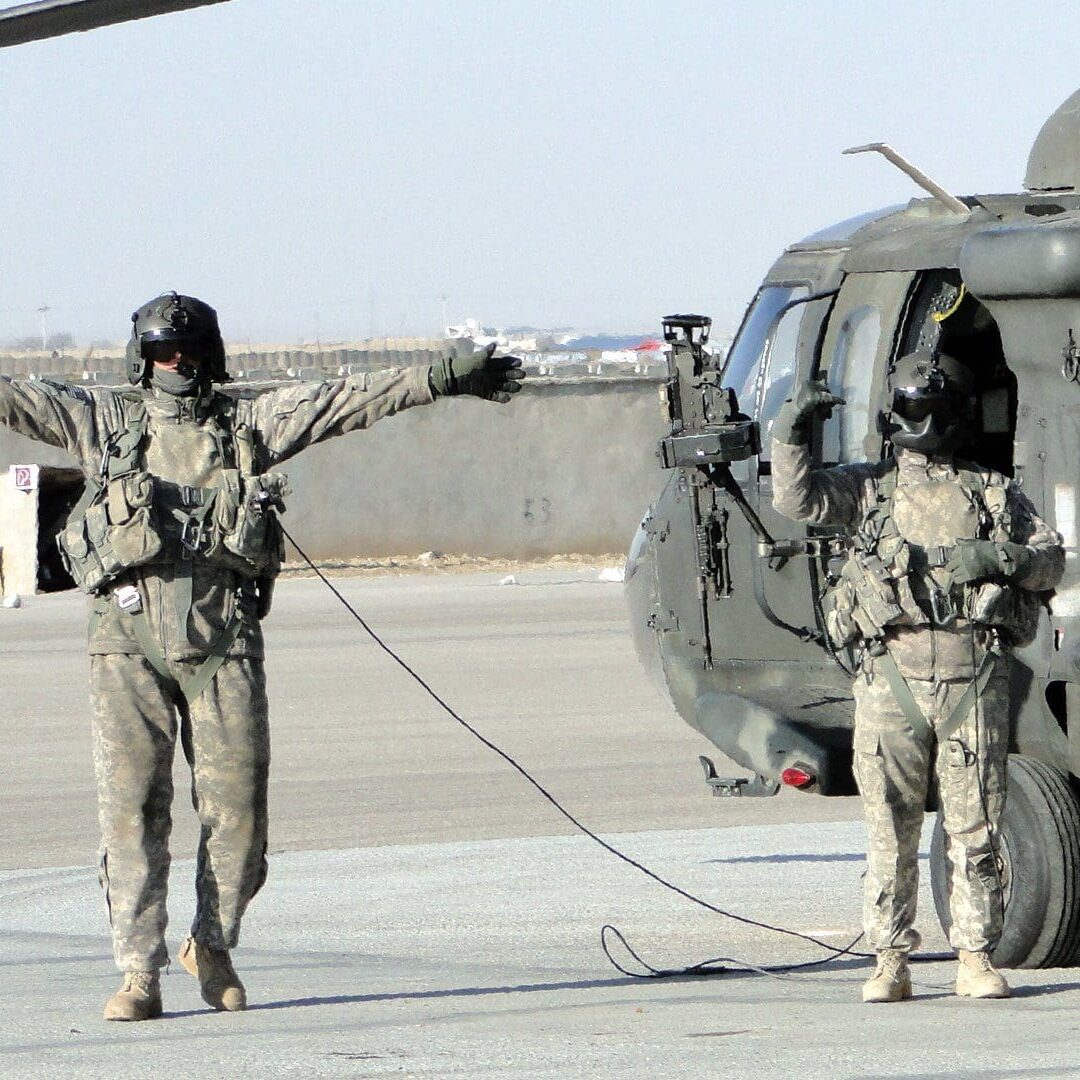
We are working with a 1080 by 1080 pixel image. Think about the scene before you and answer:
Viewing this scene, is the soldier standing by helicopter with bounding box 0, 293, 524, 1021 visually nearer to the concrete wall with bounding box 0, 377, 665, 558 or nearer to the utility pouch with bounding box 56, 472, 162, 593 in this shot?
the utility pouch with bounding box 56, 472, 162, 593

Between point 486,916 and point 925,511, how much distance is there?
9.33ft

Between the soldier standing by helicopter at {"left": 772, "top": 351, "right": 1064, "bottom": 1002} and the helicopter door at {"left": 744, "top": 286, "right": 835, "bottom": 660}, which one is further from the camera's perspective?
the helicopter door at {"left": 744, "top": 286, "right": 835, "bottom": 660}

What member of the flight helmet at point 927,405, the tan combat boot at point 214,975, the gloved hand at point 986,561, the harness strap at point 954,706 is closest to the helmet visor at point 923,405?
the flight helmet at point 927,405

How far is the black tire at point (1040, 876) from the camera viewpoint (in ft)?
23.0

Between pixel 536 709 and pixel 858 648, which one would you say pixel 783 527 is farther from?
pixel 536 709

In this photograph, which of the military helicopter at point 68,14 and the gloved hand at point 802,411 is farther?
the gloved hand at point 802,411

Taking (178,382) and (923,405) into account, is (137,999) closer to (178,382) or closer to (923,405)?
(178,382)

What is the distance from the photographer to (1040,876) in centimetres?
703

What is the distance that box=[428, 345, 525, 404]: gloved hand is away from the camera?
6.40 metres

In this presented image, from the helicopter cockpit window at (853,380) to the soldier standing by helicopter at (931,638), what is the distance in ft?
5.22

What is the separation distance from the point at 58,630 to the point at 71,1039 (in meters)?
16.8

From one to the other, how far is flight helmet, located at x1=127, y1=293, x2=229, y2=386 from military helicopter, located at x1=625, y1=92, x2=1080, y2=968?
5.44ft

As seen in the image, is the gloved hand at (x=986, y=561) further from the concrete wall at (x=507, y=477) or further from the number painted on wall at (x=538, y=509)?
the number painted on wall at (x=538, y=509)

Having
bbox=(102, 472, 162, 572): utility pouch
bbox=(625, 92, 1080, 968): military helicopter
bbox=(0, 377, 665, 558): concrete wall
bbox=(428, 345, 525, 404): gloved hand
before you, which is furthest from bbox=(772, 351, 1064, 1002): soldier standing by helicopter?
bbox=(0, 377, 665, 558): concrete wall
